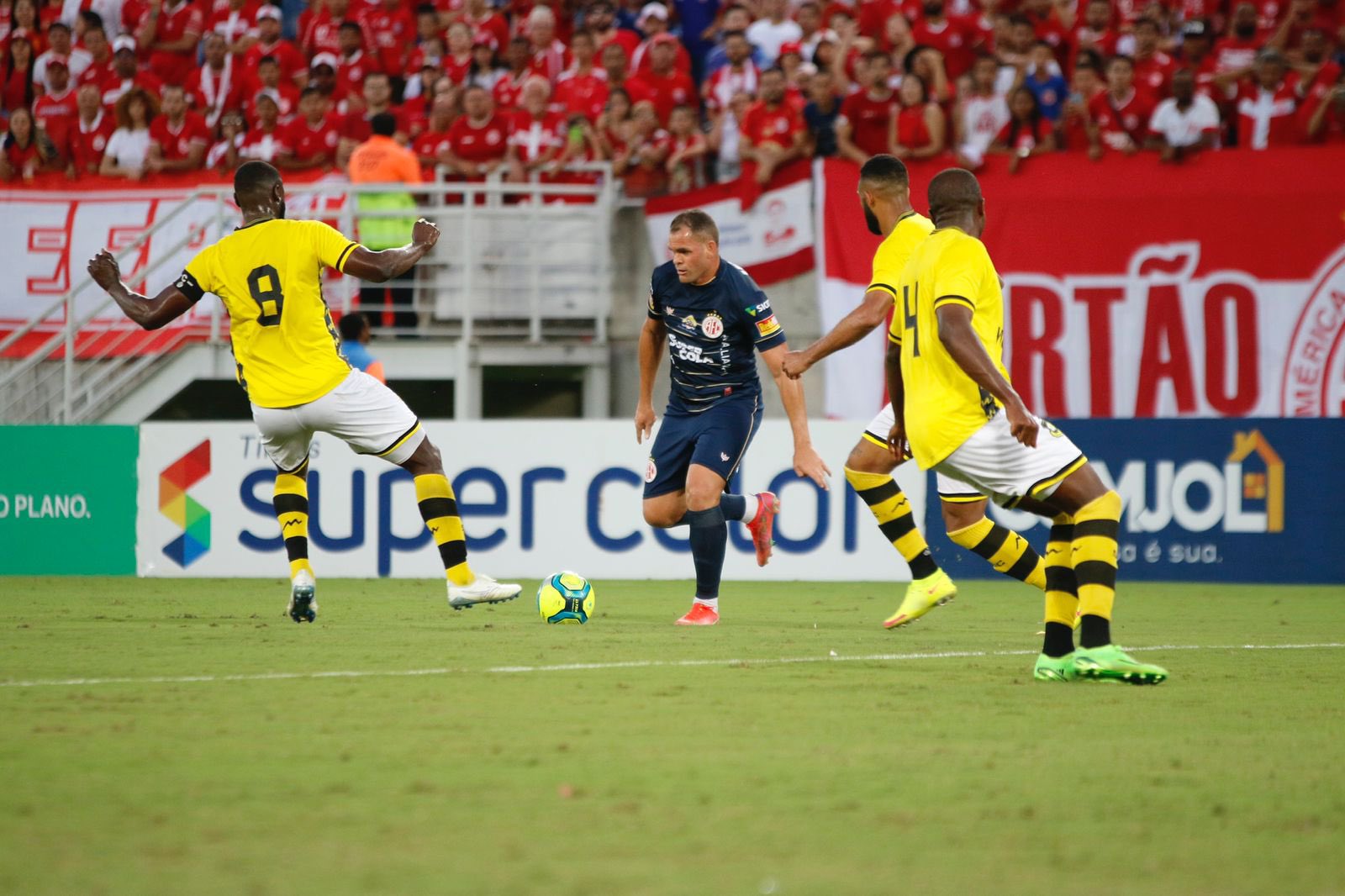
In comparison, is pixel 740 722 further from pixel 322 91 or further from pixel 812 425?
pixel 322 91

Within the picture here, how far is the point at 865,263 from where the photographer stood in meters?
14.8

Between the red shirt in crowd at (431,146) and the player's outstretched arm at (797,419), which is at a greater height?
the red shirt in crowd at (431,146)

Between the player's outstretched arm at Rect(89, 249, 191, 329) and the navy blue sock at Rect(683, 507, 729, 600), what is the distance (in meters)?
2.78

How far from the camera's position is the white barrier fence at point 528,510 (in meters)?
13.3

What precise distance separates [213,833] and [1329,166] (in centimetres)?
1208

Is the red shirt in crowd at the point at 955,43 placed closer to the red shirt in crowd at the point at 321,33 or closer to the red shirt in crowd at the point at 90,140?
the red shirt in crowd at the point at 321,33

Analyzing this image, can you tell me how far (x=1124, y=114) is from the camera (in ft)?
47.6

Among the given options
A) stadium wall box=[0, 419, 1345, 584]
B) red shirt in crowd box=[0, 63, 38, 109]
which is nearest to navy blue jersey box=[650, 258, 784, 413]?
stadium wall box=[0, 419, 1345, 584]

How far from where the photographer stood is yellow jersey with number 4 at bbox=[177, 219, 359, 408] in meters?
8.66

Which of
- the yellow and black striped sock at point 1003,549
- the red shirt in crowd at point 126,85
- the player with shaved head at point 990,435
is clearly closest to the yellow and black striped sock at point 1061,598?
the player with shaved head at point 990,435

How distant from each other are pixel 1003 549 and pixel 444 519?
2818 millimetres

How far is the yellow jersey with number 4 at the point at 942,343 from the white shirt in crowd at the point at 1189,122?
26.8 feet

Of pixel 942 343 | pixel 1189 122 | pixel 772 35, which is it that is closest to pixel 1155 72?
pixel 1189 122

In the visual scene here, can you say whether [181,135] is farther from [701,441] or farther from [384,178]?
[701,441]
